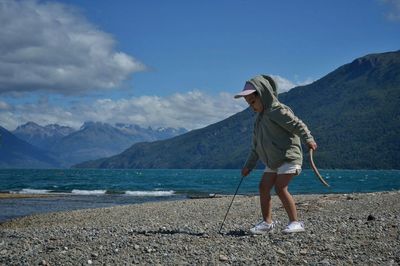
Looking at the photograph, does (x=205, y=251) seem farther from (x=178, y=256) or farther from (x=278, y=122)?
(x=278, y=122)

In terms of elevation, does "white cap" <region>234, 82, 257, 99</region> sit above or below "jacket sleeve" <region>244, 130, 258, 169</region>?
above

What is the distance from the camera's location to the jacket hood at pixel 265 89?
861cm

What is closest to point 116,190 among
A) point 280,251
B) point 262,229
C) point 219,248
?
point 262,229

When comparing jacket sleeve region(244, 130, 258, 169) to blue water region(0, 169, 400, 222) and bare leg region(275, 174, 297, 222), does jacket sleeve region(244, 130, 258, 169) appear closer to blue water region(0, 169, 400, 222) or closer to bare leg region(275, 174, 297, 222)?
bare leg region(275, 174, 297, 222)

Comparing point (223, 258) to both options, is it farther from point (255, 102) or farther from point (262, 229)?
point (255, 102)

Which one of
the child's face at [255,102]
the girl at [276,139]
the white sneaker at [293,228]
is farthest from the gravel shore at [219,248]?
the child's face at [255,102]

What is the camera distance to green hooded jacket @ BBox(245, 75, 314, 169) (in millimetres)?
8352

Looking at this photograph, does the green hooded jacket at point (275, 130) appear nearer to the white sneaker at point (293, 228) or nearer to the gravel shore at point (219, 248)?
the white sneaker at point (293, 228)

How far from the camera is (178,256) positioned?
7137mm

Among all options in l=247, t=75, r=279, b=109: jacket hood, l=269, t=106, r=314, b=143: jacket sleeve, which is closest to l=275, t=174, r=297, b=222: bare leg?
l=269, t=106, r=314, b=143: jacket sleeve

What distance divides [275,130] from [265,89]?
74cm

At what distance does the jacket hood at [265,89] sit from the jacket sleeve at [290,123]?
0.24 meters

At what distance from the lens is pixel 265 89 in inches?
341

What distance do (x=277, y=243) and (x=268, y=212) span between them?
4.33 ft
